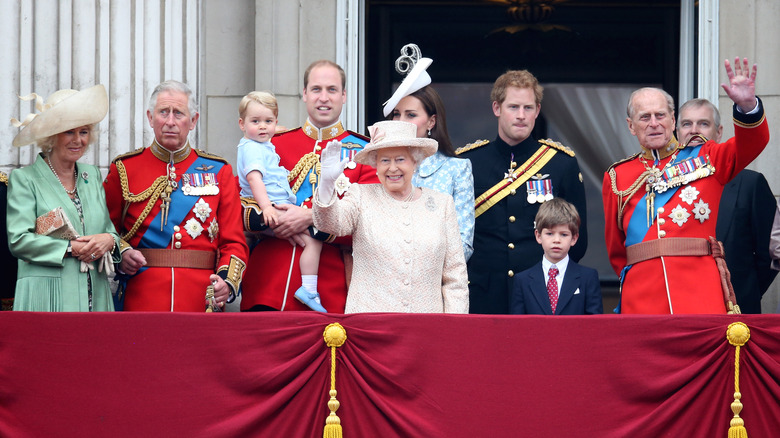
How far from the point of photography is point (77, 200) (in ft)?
17.9

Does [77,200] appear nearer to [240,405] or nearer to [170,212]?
[170,212]

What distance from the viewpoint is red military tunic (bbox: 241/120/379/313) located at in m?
5.57

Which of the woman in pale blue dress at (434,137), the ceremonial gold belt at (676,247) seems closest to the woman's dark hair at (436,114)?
the woman in pale blue dress at (434,137)

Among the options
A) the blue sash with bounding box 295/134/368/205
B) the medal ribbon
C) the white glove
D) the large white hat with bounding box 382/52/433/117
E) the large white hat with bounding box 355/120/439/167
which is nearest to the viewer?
the white glove

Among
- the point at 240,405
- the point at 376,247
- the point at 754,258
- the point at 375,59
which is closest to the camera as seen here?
the point at 240,405

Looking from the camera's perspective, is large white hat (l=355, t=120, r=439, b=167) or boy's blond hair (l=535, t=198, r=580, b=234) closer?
large white hat (l=355, t=120, r=439, b=167)

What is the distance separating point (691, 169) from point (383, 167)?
4.77 feet

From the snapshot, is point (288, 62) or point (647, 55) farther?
point (647, 55)

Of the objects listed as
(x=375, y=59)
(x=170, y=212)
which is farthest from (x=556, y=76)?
(x=170, y=212)

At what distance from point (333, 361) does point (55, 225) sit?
56.3 inches

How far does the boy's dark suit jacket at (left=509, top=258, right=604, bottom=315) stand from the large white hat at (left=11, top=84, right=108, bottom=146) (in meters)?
2.08

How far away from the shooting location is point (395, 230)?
16.9 feet

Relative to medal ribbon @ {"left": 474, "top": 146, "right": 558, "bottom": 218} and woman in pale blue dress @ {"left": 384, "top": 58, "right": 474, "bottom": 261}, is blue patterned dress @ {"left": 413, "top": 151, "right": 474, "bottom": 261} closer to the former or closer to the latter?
woman in pale blue dress @ {"left": 384, "top": 58, "right": 474, "bottom": 261}

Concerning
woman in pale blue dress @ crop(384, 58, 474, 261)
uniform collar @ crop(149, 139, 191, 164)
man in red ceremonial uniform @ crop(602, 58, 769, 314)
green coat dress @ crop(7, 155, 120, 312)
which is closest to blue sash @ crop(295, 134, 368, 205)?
woman in pale blue dress @ crop(384, 58, 474, 261)
